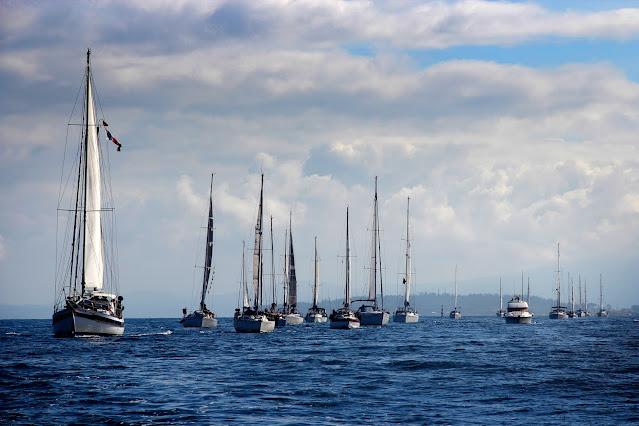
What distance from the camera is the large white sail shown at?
227 feet

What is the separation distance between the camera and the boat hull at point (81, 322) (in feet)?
207

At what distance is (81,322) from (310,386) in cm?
3265

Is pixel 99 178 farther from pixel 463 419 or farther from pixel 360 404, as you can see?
pixel 463 419

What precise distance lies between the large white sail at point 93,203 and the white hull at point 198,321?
43.8 m

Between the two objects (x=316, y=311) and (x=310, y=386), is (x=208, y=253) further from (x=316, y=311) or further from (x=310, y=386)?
(x=310, y=386)

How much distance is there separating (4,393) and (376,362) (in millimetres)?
26202

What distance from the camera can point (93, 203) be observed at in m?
70.4

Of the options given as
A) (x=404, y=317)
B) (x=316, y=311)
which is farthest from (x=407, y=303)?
(x=316, y=311)

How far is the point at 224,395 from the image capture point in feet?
112

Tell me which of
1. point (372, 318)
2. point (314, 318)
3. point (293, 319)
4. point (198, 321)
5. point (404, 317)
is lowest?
point (404, 317)

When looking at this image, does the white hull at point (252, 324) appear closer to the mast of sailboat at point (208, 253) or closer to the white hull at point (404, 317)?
the mast of sailboat at point (208, 253)

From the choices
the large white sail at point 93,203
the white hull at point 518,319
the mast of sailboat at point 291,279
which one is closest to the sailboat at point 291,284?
the mast of sailboat at point 291,279

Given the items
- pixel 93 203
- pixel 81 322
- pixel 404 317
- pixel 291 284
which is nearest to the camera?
pixel 81 322

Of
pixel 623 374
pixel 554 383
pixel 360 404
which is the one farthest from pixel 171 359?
pixel 623 374
